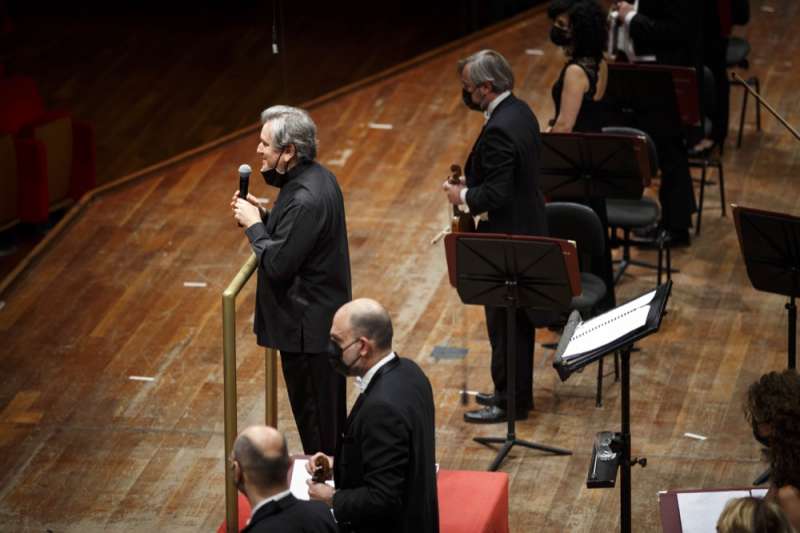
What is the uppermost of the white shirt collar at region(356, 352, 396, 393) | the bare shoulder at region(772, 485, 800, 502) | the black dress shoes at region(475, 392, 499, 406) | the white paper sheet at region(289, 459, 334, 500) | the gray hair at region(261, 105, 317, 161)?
the gray hair at region(261, 105, 317, 161)

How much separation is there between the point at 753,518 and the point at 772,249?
1993mm

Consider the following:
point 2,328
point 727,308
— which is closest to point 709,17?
point 727,308

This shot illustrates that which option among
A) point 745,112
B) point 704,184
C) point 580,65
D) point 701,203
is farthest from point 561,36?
point 745,112

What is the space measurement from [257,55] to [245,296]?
3111 mm

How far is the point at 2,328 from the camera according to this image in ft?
22.6

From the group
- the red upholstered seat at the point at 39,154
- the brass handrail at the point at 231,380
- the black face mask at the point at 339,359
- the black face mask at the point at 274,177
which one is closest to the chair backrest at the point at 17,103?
the red upholstered seat at the point at 39,154

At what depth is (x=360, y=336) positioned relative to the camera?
373 centimetres

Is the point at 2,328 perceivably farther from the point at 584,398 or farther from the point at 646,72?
the point at 646,72

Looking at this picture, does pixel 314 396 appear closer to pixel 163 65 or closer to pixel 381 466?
pixel 381 466

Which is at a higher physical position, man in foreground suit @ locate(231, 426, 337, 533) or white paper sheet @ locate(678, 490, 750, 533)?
man in foreground suit @ locate(231, 426, 337, 533)

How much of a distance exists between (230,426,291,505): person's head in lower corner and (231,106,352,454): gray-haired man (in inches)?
48.3

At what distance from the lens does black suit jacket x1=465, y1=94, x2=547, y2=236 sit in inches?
215

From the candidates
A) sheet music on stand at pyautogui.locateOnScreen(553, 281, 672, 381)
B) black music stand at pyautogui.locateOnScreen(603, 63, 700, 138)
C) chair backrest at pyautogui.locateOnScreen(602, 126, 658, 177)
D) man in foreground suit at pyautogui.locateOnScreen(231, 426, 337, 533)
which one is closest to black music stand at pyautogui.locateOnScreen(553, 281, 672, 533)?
sheet music on stand at pyautogui.locateOnScreen(553, 281, 672, 381)

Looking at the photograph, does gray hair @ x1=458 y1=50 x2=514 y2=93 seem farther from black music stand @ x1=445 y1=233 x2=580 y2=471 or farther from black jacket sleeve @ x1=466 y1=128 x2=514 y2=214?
black music stand @ x1=445 y1=233 x2=580 y2=471
